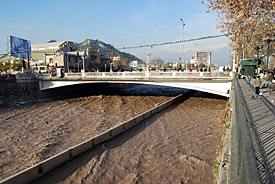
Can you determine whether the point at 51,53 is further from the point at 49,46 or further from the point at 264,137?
the point at 264,137

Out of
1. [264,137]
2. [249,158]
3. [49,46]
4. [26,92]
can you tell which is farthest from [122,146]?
[49,46]

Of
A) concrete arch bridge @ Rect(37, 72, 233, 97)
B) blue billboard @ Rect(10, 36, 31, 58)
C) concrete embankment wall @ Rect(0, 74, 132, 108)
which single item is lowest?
concrete embankment wall @ Rect(0, 74, 132, 108)

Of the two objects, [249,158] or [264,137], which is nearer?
[249,158]

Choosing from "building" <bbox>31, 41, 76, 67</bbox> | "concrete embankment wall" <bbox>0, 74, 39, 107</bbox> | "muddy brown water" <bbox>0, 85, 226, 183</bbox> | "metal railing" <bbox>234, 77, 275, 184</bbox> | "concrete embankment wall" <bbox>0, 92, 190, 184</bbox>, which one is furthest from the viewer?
"building" <bbox>31, 41, 76, 67</bbox>

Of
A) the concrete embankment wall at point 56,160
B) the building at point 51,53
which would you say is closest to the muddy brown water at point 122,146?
the concrete embankment wall at point 56,160

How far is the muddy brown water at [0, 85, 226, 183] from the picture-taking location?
900cm

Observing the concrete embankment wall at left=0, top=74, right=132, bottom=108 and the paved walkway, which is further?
the concrete embankment wall at left=0, top=74, right=132, bottom=108

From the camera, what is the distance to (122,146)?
12.0m

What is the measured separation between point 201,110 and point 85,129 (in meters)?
11.8

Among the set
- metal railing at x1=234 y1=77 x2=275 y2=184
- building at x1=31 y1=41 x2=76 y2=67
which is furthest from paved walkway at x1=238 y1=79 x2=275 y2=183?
building at x1=31 y1=41 x2=76 y2=67

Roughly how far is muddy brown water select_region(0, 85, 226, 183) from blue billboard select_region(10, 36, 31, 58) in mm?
15305

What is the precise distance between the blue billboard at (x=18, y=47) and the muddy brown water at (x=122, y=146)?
50.2ft

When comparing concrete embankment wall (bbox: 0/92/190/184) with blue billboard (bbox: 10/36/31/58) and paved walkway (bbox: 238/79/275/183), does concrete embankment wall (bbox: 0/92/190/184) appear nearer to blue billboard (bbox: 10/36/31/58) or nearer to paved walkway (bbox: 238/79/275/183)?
paved walkway (bbox: 238/79/275/183)

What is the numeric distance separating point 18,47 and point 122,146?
1181 inches
